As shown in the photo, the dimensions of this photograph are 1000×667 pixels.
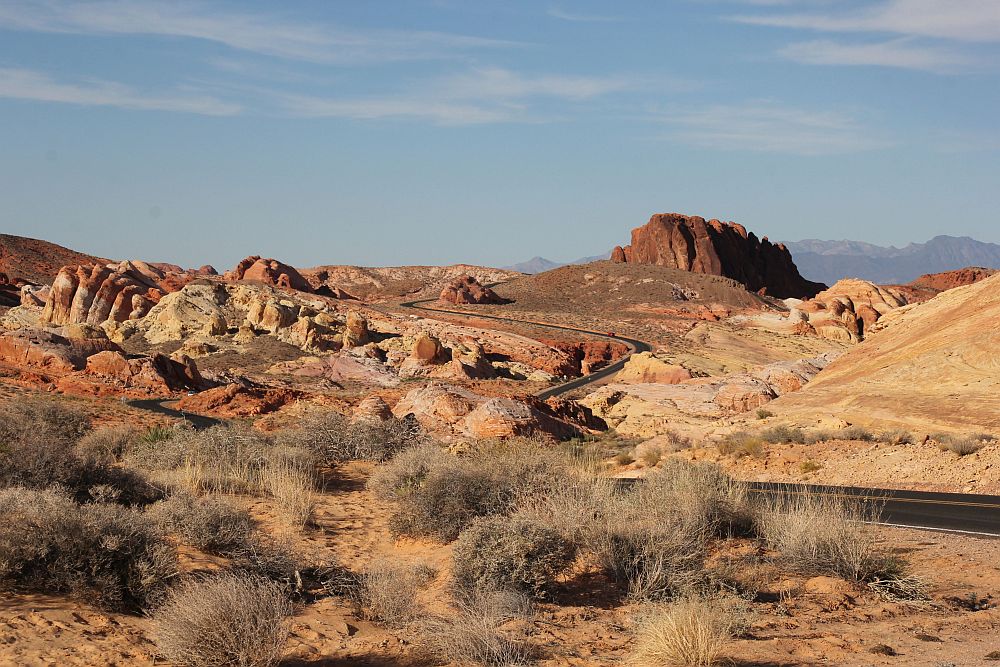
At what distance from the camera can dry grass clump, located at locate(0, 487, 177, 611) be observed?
882 centimetres

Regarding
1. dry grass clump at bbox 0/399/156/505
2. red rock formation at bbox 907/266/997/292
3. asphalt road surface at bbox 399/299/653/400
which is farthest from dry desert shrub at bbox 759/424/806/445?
red rock formation at bbox 907/266/997/292

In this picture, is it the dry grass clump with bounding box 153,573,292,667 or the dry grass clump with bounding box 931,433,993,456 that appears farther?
the dry grass clump with bounding box 931,433,993,456

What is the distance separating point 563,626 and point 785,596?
2.88 metres

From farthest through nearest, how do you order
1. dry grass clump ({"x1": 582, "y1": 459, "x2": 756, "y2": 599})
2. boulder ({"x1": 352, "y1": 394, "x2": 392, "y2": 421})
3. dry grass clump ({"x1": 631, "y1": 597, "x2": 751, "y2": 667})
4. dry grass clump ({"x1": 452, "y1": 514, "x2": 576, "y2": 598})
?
boulder ({"x1": 352, "y1": 394, "x2": 392, "y2": 421})
dry grass clump ({"x1": 582, "y1": 459, "x2": 756, "y2": 599})
dry grass clump ({"x1": 452, "y1": 514, "x2": 576, "y2": 598})
dry grass clump ({"x1": 631, "y1": 597, "x2": 751, "y2": 667})

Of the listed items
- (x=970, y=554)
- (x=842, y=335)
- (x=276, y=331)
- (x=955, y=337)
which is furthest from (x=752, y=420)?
(x=842, y=335)

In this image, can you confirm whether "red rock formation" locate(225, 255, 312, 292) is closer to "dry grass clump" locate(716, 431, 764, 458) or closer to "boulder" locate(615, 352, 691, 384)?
"boulder" locate(615, 352, 691, 384)

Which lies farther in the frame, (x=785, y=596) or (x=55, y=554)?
(x=785, y=596)

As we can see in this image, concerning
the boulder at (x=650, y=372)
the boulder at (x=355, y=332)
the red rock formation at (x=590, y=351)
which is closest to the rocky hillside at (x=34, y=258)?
the boulder at (x=355, y=332)

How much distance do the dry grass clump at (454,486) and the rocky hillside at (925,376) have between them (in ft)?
42.7

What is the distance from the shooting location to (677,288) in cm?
Answer: 10256

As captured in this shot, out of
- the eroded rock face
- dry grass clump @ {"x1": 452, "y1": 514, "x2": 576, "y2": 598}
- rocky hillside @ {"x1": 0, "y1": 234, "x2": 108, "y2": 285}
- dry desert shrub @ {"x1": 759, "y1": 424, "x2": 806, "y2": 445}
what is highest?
the eroded rock face

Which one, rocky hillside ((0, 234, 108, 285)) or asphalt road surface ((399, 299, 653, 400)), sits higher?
rocky hillside ((0, 234, 108, 285))

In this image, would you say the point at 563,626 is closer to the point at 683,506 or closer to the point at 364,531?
the point at 683,506

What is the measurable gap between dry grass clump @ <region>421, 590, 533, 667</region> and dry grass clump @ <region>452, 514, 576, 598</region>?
40 centimetres
